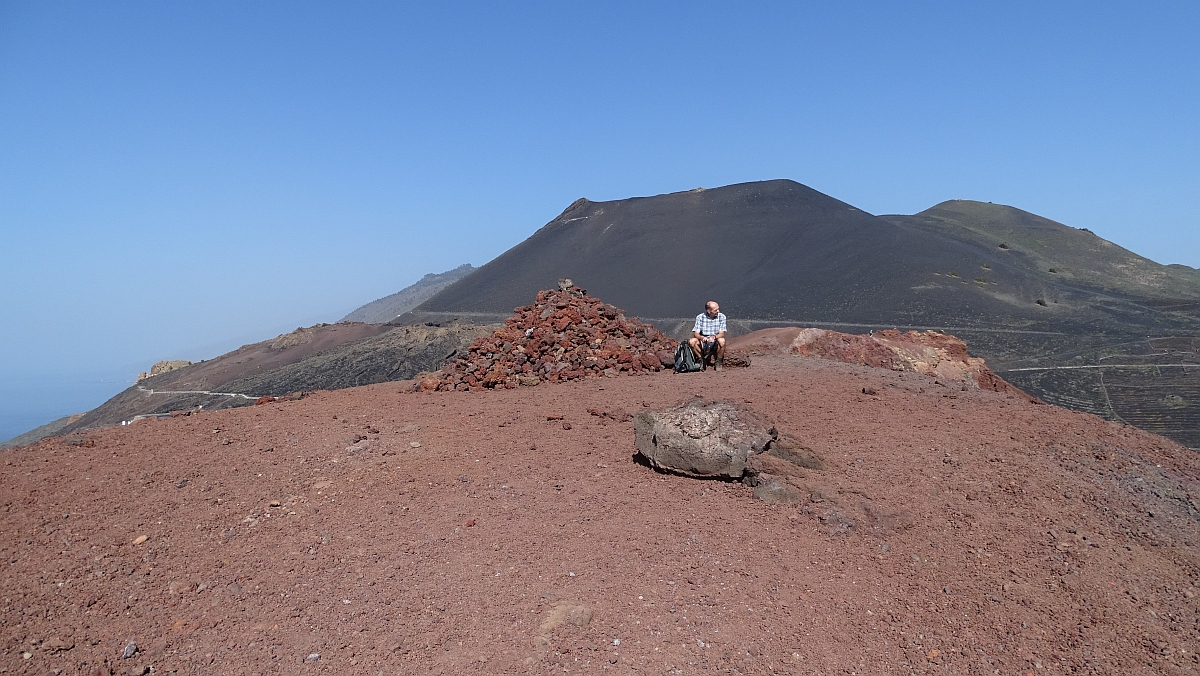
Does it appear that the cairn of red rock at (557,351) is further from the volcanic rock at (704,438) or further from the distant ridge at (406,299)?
the distant ridge at (406,299)

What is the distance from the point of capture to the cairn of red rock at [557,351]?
848 centimetres

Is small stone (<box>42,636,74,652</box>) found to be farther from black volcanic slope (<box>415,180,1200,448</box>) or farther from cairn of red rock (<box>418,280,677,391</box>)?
black volcanic slope (<box>415,180,1200,448</box>)

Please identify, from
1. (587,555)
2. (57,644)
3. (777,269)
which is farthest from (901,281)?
(57,644)

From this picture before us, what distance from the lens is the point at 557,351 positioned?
29.2 feet

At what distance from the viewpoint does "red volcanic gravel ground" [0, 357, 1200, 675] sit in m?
2.96

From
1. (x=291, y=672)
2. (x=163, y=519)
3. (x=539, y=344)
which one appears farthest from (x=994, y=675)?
(x=539, y=344)

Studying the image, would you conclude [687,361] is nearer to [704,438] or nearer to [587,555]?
[704,438]

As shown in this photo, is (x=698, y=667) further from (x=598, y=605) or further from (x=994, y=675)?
(x=994, y=675)

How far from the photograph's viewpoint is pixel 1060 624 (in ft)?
10.5

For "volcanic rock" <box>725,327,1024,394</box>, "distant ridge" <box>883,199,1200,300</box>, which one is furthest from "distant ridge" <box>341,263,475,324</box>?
"volcanic rock" <box>725,327,1024,394</box>

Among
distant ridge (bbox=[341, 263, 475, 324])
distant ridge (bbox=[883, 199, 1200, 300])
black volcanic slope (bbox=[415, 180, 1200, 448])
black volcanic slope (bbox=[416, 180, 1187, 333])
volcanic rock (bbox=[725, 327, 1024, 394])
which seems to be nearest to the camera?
volcanic rock (bbox=[725, 327, 1024, 394])

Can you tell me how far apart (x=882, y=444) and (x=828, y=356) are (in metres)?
5.69

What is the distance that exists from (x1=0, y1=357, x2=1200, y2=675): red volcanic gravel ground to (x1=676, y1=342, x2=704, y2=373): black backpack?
2.88 m

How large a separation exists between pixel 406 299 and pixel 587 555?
70451 millimetres
